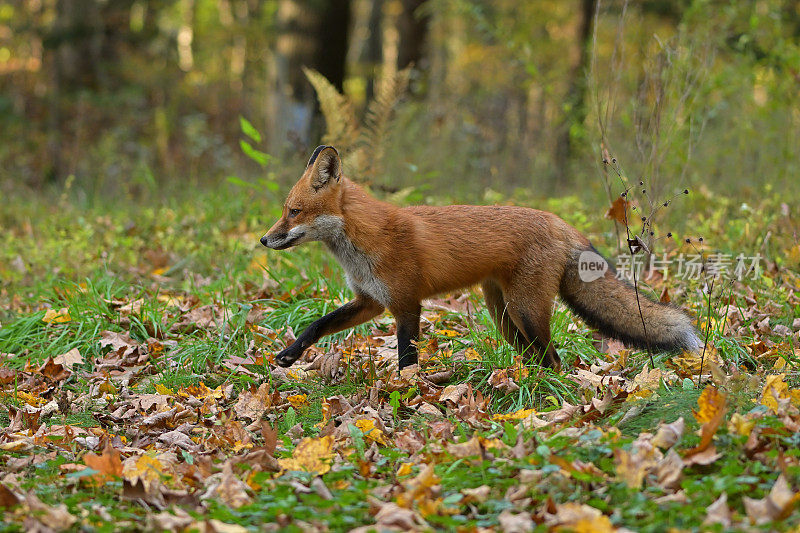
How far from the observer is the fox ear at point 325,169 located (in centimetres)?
493

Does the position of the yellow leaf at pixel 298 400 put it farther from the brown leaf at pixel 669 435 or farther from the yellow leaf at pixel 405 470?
the brown leaf at pixel 669 435

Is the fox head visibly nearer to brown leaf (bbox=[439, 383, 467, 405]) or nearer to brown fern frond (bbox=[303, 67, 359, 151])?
brown leaf (bbox=[439, 383, 467, 405])

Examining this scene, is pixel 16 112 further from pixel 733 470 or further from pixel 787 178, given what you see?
pixel 733 470

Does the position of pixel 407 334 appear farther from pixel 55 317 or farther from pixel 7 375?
pixel 55 317

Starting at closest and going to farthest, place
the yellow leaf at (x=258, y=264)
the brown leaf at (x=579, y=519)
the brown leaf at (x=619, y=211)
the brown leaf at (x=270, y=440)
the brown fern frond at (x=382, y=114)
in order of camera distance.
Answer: the brown leaf at (x=579, y=519) → the brown leaf at (x=270, y=440) → the brown leaf at (x=619, y=211) → the yellow leaf at (x=258, y=264) → the brown fern frond at (x=382, y=114)

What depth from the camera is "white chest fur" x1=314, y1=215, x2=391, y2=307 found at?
4910 mm

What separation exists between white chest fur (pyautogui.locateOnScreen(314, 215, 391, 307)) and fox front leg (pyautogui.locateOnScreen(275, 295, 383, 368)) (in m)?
0.11

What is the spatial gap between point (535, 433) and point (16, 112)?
55.5 feet

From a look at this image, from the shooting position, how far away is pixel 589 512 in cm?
280

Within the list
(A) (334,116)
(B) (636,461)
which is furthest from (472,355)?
(A) (334,116)

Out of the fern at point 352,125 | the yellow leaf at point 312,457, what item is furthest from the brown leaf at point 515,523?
the fern at point 352,125

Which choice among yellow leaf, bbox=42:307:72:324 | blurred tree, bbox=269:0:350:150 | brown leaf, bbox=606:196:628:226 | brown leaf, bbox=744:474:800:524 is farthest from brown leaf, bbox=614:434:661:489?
blurred tree, bbox=269:0:350:150

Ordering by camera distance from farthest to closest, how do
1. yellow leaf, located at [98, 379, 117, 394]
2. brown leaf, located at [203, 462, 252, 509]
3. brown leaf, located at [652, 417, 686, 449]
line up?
yellow leaf, located at [98, 379, 117, 394] → brown leaf, located at [652, 417, 686, 449] → brown leaf, located at [203, 462, 252, 509]

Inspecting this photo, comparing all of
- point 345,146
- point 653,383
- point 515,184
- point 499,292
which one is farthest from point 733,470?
point 515,184
